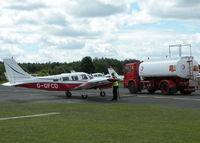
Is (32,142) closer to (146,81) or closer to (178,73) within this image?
(178,73)

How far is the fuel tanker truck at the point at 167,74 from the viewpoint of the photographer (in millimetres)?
29438

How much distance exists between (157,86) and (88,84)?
791cm

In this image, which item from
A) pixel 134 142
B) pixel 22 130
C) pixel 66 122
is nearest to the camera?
pixel 134 142

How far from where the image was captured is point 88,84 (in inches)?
1088

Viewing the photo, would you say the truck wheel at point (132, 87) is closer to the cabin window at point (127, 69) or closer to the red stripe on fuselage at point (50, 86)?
the cabin window at point (127, 69)

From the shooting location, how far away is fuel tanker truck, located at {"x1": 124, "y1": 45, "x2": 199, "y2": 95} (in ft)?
96.6

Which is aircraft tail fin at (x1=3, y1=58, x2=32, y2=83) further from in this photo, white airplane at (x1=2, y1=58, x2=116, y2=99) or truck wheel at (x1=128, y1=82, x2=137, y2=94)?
truck wheel at (x1=128, y1=82, x2=137, y2=94)

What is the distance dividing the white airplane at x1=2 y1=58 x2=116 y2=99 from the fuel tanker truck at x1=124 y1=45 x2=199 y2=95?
5.34 meters

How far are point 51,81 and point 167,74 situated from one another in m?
10.1

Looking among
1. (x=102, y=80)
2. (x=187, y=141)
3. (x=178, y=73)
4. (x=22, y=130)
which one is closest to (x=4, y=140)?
(x=22, y=130)

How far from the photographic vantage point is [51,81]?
28156 mm

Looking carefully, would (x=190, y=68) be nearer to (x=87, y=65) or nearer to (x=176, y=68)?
(x=176, y=68)

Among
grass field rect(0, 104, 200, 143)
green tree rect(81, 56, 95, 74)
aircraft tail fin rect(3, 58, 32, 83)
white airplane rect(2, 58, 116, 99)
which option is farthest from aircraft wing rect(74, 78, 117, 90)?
green tree rect(81, 56, 95, 74)

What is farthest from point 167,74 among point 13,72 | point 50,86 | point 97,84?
point 13,72
